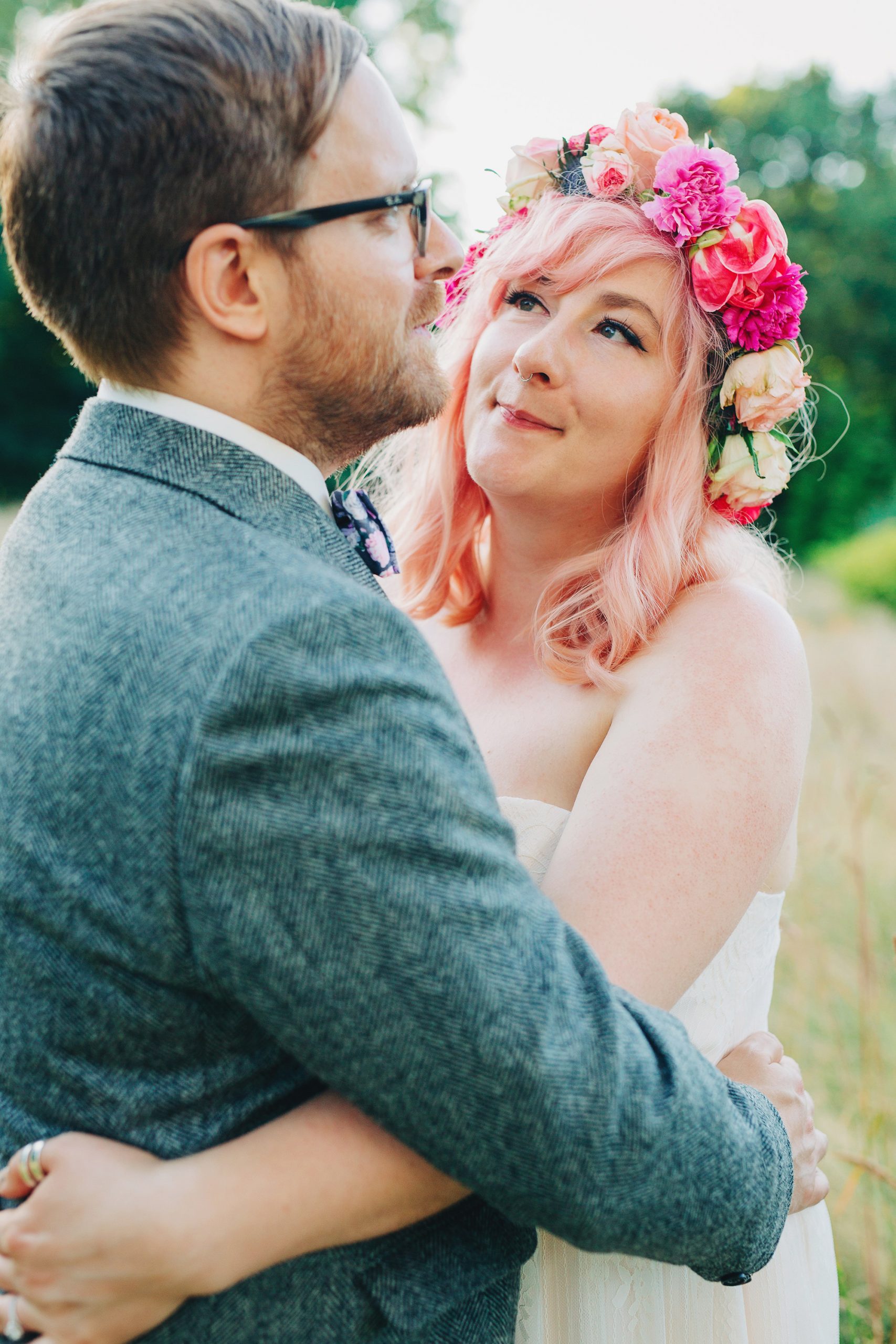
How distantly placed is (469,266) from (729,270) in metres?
0.76

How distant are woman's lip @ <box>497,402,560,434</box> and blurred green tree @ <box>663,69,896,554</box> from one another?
21.7 m

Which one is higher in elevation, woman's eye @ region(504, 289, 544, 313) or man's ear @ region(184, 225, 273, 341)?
woman's eye @ region(504, 289, 544, 313)

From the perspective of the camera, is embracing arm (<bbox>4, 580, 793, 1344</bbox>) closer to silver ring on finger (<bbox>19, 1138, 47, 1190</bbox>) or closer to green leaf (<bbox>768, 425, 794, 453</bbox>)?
silver ring on finger (<bbox>19, 1138, 47, 1190</bbox>)

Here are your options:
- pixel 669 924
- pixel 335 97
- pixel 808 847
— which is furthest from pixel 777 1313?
pixel 808 847

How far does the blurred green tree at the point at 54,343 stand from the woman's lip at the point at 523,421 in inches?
704

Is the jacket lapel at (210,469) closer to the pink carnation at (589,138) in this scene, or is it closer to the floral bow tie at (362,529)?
Result: the floral bow tie at (362,529)

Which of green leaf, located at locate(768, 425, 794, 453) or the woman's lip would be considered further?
green leaf, located at locate(768, 425, 794, 453)

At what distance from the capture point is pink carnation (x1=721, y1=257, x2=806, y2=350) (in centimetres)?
252

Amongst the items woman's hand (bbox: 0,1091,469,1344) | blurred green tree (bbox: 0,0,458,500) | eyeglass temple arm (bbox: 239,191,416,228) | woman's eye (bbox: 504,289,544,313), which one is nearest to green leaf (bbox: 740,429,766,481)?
woman's eye (bbox: 504,289,544,313)

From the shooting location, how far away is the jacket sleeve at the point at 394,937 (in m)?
1.23

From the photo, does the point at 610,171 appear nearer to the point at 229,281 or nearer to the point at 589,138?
the point at 589,138

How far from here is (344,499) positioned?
177 centimetres

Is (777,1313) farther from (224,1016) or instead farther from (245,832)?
(245,832)

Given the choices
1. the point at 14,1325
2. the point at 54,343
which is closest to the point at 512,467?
the point at 14,1325
